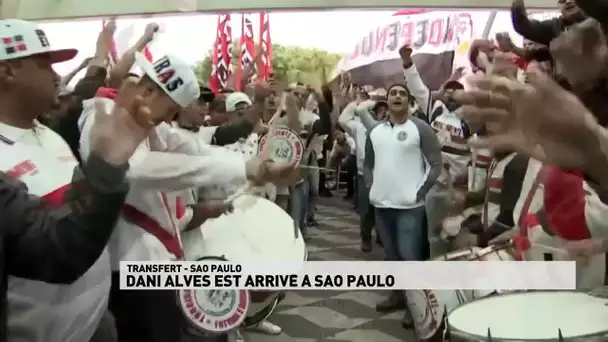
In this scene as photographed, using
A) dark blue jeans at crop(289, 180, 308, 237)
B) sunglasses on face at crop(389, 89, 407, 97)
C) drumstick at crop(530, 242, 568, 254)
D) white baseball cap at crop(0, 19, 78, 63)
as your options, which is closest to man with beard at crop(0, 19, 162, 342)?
white baseball cap at crop(0, 19, 78, 63)

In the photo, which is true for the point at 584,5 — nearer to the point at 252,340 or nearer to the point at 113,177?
the point at 113,177

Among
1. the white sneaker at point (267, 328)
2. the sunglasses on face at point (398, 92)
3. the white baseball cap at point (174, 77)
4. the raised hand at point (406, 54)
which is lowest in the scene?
the white sneaker at point (267, 328)

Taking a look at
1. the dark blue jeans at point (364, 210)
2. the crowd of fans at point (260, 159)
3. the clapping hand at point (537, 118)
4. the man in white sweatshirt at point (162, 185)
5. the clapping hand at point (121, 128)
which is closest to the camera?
the clapping hand at point (537, 118)

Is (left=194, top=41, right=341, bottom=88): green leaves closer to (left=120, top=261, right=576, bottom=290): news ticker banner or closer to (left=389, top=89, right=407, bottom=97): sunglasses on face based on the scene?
(left=389, top=89, right=407, bottom=97): sunglasses on face

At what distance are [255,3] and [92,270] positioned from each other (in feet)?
1.91

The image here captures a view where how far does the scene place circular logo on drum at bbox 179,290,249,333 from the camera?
1.31 m

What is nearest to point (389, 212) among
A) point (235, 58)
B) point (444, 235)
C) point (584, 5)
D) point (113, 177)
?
point (444, 235)

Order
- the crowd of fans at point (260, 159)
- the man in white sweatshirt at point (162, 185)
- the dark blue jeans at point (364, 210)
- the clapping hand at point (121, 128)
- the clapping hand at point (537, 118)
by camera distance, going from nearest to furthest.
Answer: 1. the clapping hand at point (537, 118)
2. the clapping hand at point (121, 128)
3. the crowd of fans at point (260, 159)
4. the man in white sweatshirt at point (162, 185)
5. the dark blue jeans at point (364, 210)

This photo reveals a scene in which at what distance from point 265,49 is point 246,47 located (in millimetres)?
37

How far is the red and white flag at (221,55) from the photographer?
129 cm

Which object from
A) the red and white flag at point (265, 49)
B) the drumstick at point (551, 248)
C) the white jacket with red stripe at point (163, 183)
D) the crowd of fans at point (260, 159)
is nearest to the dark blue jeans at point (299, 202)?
the crowd of fans at point (260, 159)

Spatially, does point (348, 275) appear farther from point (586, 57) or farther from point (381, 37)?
point (586, 57)

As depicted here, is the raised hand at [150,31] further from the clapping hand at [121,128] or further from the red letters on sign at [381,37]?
the red letters on sign at [381,37]

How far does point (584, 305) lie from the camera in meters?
1.23
